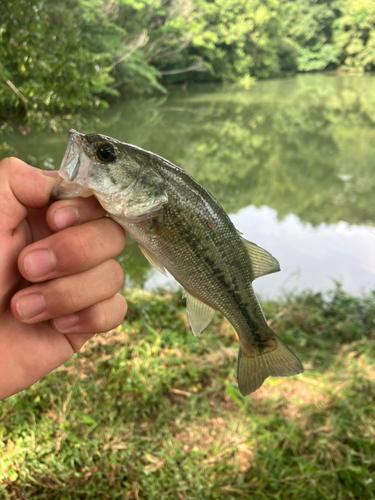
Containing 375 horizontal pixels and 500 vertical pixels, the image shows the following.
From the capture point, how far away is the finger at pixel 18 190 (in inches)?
50.6

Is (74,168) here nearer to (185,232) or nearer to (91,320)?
(185,232)

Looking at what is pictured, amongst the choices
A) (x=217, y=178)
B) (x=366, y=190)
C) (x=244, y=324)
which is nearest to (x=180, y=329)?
(x=244, y=324)

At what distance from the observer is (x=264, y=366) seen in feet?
5.20

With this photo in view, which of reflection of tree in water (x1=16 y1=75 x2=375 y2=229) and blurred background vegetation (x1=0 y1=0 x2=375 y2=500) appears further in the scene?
reflection of tree in water (x1=16 y1=75 x2=375 y2=229)

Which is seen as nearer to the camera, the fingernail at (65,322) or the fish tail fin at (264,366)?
the fingernail at (65,322)

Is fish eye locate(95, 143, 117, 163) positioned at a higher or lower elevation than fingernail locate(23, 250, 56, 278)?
higher

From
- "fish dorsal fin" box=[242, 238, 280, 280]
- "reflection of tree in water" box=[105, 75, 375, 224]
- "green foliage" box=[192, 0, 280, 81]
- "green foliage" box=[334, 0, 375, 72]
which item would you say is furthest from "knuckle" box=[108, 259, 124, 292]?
"green foliage" box=[334, 0, 375, 72]

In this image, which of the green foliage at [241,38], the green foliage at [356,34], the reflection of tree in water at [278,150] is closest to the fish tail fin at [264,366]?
the reflection of tree in water at [278,150]

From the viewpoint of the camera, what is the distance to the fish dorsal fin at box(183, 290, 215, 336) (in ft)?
5.03

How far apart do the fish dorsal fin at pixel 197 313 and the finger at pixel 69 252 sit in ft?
1.46

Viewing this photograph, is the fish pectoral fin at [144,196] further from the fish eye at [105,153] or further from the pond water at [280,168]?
the pond water at [280,168]

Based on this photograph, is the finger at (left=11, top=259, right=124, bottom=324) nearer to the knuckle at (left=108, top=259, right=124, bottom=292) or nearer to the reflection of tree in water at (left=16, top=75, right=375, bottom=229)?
the knuckle at (left=108, top=259, right=124, bottom=292)

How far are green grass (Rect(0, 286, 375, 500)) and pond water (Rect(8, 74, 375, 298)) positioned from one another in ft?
6.56

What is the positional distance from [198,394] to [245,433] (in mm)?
648
